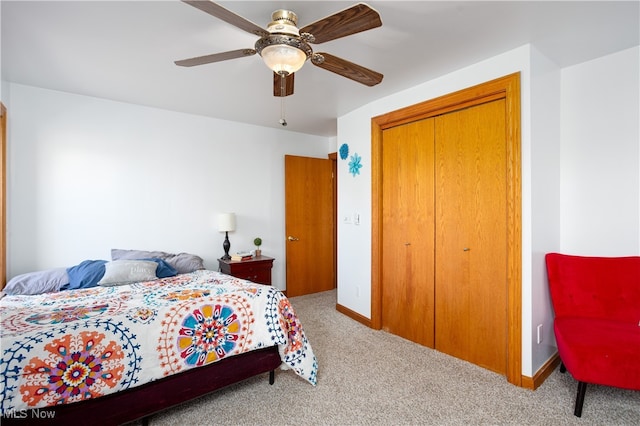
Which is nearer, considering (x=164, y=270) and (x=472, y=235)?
(x=472, y=235)

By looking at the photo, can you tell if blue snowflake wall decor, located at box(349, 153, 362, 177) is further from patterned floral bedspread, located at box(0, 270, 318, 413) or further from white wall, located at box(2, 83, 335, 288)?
patterned floral bedspread, located at box(0, 270, 318, 413)

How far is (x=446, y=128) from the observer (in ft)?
8.70

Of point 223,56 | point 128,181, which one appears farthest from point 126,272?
point 223,56

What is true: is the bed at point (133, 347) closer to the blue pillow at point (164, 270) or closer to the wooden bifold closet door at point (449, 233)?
the blue pillow at point (164, 270)

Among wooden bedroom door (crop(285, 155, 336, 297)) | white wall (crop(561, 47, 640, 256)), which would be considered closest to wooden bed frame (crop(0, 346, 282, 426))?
wooden bedroom door (crop(285, 155, 336, 297))

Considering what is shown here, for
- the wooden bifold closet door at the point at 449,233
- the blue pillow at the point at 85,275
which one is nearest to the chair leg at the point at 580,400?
the wooden bifold closet door at the point at 449,233

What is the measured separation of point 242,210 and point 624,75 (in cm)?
392

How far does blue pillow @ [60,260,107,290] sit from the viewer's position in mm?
2531

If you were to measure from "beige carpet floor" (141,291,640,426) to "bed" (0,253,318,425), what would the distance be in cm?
17

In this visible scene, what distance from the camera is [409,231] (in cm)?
296

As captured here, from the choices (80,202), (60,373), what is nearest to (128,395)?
(60,373)

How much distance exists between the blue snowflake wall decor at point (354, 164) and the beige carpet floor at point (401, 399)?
6.38ft

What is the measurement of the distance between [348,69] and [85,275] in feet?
8.83

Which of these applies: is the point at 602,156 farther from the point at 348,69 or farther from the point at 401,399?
the point at 401,399
